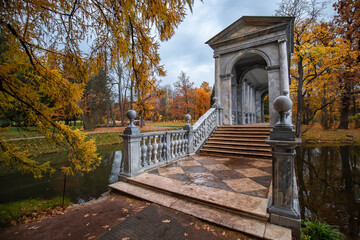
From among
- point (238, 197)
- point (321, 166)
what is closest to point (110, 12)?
point (238, 197)

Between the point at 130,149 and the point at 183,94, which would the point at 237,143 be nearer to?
the point at 130,149

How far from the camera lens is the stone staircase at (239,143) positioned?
5383 mm

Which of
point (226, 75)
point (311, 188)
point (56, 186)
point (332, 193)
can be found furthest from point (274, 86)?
point (56, 186)

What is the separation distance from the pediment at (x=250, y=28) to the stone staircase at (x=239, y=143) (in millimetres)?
4420

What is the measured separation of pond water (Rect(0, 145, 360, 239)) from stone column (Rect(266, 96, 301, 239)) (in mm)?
1702

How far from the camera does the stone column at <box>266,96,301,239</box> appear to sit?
6.55ft

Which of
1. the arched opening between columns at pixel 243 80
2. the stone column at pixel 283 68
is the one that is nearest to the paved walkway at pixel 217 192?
the stone column at pixel 283 68

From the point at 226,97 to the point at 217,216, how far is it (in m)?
6.74

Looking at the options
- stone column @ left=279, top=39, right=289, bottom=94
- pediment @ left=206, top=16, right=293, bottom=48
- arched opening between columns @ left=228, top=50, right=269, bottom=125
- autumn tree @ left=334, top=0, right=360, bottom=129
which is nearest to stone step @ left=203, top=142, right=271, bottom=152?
stone column @ left=279, top=39, right=289, bottom=94

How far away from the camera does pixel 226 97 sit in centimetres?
812

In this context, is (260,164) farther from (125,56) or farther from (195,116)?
(195,116)

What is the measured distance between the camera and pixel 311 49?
1010 cm

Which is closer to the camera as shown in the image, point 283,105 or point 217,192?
point 283,105

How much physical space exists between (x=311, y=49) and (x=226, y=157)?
10253 millimetres
